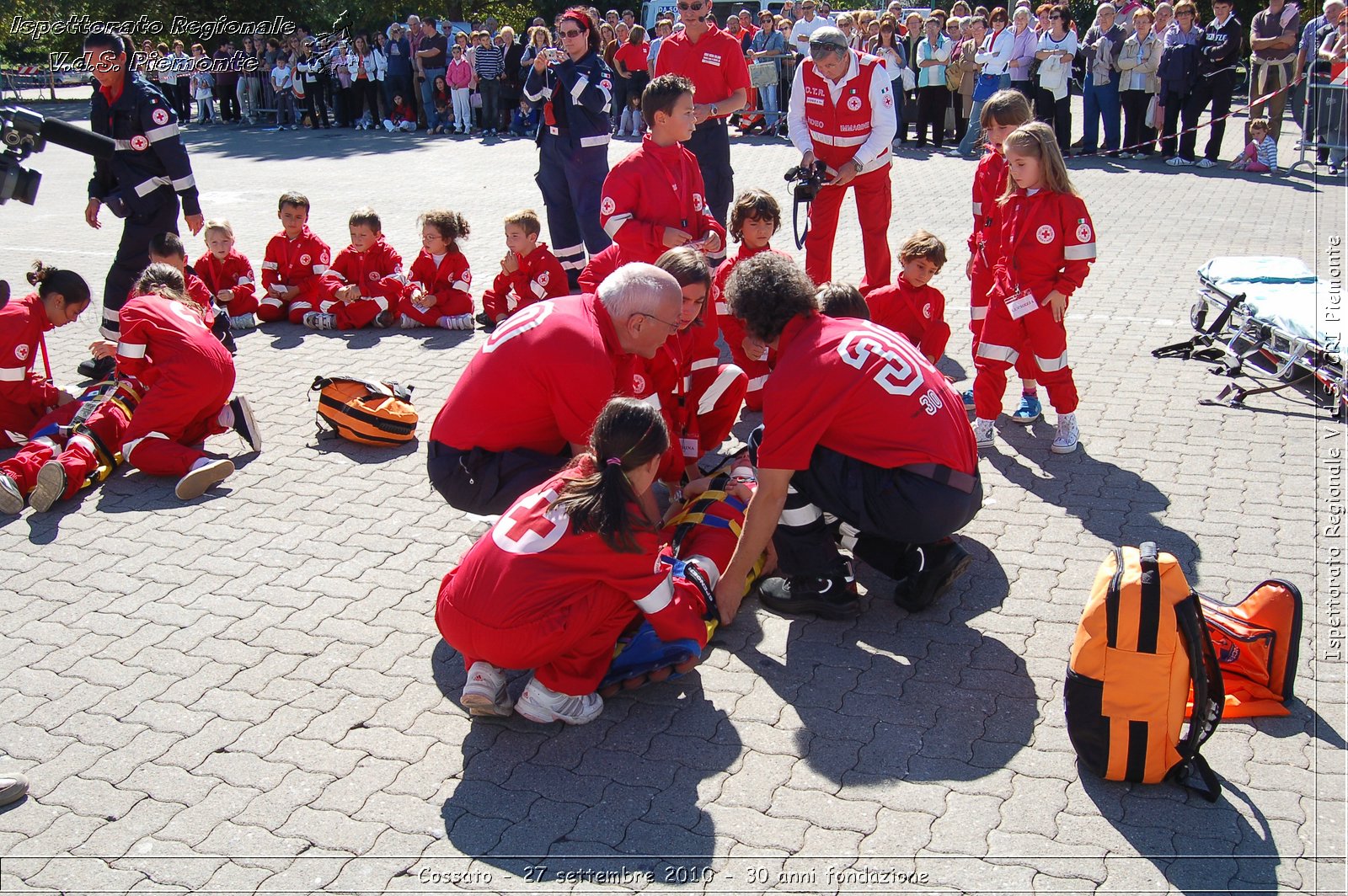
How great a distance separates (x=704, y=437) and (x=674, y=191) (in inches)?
65.2

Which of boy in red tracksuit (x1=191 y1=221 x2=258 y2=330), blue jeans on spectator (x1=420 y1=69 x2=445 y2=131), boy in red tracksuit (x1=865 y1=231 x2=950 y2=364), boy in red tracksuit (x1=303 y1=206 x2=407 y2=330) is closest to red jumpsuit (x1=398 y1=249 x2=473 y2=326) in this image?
boy in red tracksuit (x1=303 y1=206 x2=407 y2=330)

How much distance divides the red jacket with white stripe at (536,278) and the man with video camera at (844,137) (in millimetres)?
1811

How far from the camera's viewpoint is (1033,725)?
348 cm

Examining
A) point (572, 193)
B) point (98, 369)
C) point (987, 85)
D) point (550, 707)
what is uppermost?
point (987, 85)

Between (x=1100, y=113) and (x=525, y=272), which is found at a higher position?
(x=1100, y=113)

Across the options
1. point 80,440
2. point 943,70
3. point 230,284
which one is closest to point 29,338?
point 80,440

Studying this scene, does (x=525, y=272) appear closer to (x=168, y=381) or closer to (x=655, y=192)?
(x=655, y=192)

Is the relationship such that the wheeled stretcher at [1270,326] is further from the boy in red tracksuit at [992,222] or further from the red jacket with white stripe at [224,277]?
the red jacket with white stripe at [224,277]

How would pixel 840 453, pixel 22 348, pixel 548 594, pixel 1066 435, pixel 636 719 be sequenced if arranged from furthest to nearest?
pixel 22 348, pixel 1066 435, pixel 840 453, pixel 636 719, pixel 548 594

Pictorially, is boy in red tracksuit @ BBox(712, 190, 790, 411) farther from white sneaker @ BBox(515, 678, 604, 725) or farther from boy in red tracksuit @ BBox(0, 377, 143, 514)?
boy in red tracksuit @ BBox(0, 377, 143, 514)

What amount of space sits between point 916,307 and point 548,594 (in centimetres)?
365

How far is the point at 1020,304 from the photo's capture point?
5355 millimetres

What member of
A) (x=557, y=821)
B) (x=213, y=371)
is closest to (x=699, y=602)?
(x=557, y=821)

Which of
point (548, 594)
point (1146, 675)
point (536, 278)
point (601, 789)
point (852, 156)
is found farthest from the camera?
point (536, 278)
